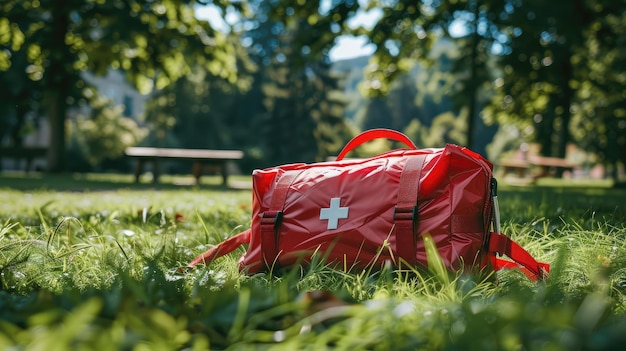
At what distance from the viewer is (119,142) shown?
A: 28.0 metres

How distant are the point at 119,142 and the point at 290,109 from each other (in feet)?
49.1

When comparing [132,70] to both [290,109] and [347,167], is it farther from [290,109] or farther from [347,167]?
[290,109]

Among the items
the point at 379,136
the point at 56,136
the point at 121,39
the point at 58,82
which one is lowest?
the point at 56,136

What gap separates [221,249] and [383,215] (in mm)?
800

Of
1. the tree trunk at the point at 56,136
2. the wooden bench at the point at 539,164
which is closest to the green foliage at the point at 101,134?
the tree trunk at the point at 56,136

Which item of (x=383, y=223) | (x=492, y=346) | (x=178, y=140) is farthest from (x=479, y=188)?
(x=178, y=140)

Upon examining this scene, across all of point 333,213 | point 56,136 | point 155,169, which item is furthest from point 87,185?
point 333,213

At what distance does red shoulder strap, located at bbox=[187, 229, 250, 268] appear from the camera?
2.71m

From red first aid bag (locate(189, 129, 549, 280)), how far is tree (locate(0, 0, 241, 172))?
9538 millimetres

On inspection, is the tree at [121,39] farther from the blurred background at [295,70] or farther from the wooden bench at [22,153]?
the wooden bench at [22,153]

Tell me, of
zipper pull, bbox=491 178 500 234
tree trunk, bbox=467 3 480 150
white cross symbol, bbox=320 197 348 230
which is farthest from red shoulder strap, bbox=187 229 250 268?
tree trunk, bbox=467 3 480 150

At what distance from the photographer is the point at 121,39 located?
11.8 metres

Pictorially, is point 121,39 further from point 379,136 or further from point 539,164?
point 539,164

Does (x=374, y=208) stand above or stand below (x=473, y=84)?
below
